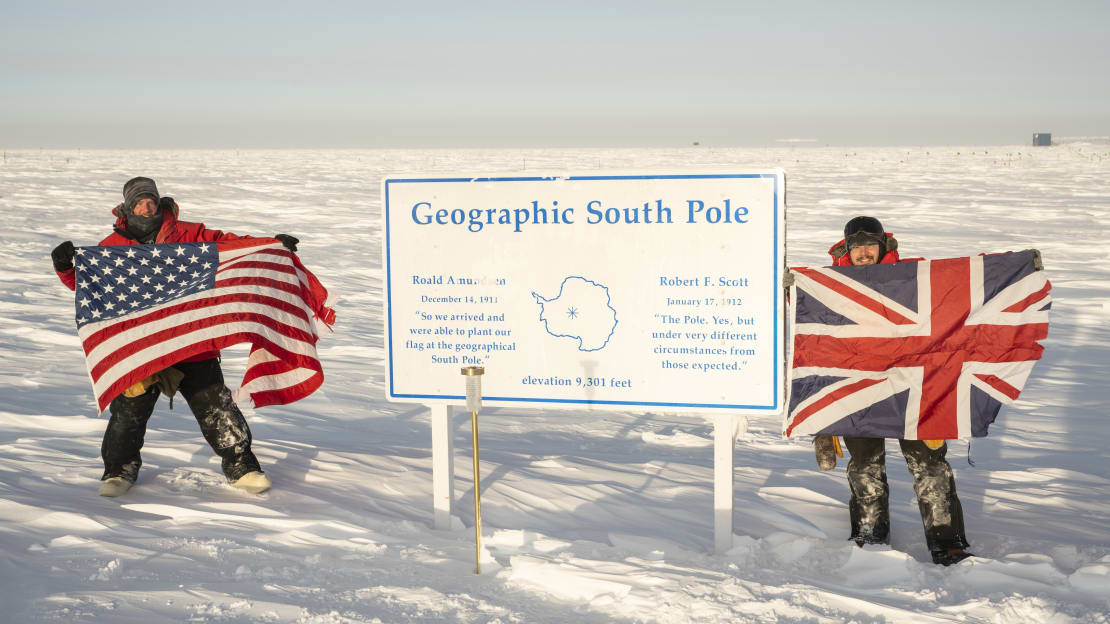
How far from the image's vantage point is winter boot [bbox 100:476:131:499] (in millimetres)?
4688

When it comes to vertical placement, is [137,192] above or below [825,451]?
above

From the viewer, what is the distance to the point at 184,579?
11.6 ft

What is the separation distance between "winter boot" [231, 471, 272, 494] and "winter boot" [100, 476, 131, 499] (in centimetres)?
53

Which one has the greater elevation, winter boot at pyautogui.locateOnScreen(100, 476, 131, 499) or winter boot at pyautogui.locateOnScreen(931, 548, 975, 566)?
winter boot at pyautogui.locateOnScreen(100, 476, 131, 499)

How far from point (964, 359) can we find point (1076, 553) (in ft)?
3.30

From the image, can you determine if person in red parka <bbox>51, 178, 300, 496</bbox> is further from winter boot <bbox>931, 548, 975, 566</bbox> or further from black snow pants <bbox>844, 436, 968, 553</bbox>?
winter boot <bbox>931, 548, 975, 566</bbox>

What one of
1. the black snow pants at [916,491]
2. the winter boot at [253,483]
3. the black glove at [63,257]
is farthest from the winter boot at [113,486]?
the black snow pants at [916,491]

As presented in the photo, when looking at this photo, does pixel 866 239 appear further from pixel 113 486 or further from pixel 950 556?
pixel 113 486

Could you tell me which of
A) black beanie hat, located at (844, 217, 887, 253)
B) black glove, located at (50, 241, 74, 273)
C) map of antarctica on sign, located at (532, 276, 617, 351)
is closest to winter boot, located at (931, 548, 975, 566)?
black beanie hat, located at (844, 217, 887, 253)

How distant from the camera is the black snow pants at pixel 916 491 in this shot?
172 inches

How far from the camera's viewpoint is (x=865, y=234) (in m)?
4.60

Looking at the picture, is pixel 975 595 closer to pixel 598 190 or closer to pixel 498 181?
pixel 598 190

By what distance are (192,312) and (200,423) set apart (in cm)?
59

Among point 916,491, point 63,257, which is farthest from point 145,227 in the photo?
point 916,491
